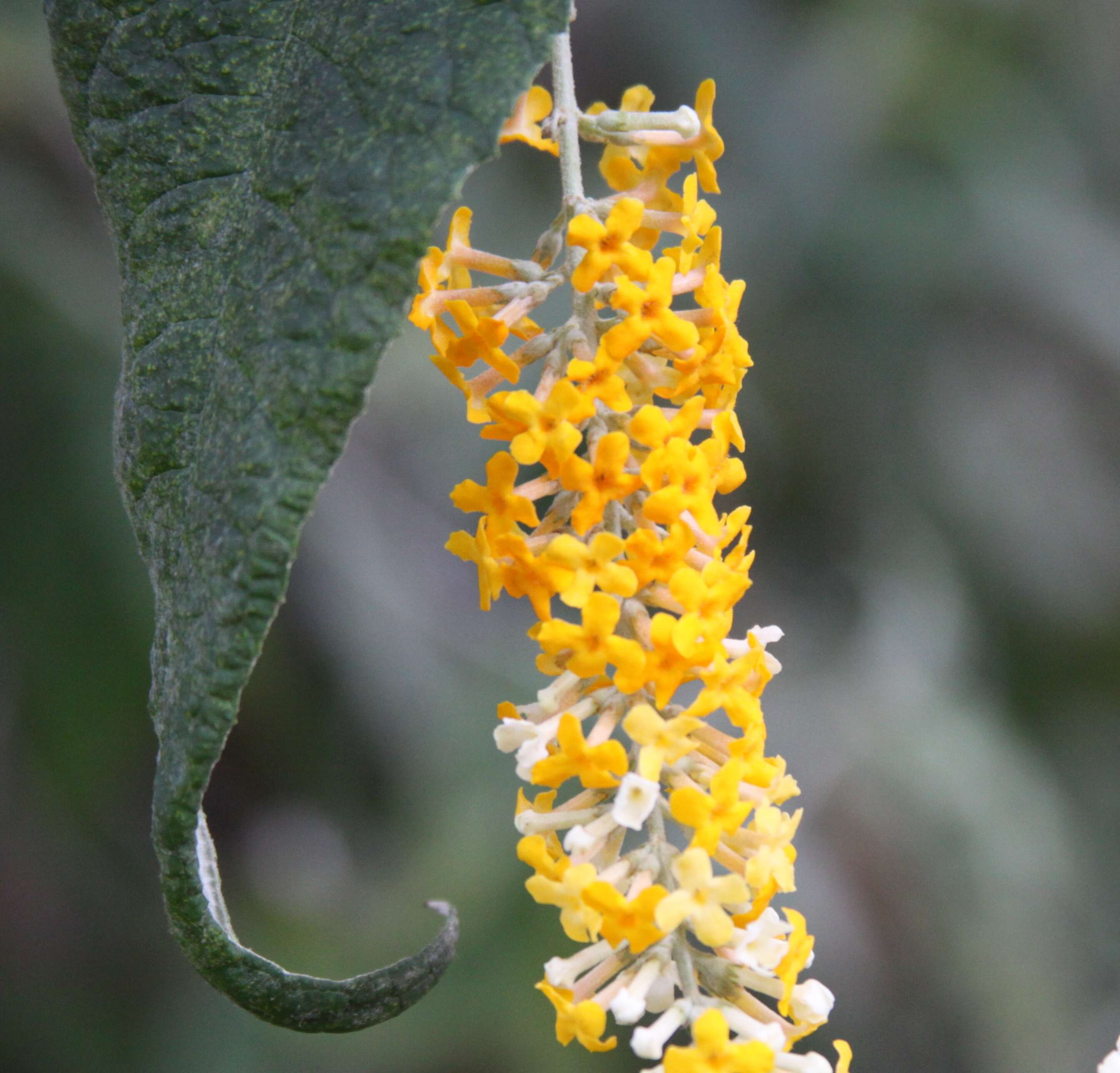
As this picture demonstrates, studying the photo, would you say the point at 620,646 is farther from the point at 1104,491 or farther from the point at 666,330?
the point at 1104,491

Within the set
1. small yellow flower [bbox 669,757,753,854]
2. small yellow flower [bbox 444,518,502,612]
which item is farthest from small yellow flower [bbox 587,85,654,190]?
small yellow flower [bbox 669,757,753,854]

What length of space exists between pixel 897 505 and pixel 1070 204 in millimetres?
612

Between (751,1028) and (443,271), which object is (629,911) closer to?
(751,1028)

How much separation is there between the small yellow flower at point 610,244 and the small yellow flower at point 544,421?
58 millimetres

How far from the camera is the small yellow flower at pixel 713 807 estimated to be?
0.60 meters

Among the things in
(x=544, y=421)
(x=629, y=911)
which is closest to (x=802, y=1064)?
(x=629, y=911)

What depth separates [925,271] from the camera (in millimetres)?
2107

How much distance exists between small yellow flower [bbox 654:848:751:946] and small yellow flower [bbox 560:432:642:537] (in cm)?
17

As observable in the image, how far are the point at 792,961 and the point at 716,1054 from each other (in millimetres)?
68

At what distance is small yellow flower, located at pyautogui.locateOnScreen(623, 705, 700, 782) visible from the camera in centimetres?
61

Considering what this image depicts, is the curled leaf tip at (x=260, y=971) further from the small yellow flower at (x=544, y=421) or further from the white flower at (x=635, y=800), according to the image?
the small yellow flower at (x=544, y=421)

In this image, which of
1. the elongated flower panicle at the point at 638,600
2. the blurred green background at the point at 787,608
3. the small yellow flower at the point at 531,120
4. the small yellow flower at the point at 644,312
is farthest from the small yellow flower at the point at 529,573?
the blurred green background at the point at 787,608

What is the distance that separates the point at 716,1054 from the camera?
0.60 m

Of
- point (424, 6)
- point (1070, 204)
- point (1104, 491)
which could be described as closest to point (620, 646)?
point (424, 6)
